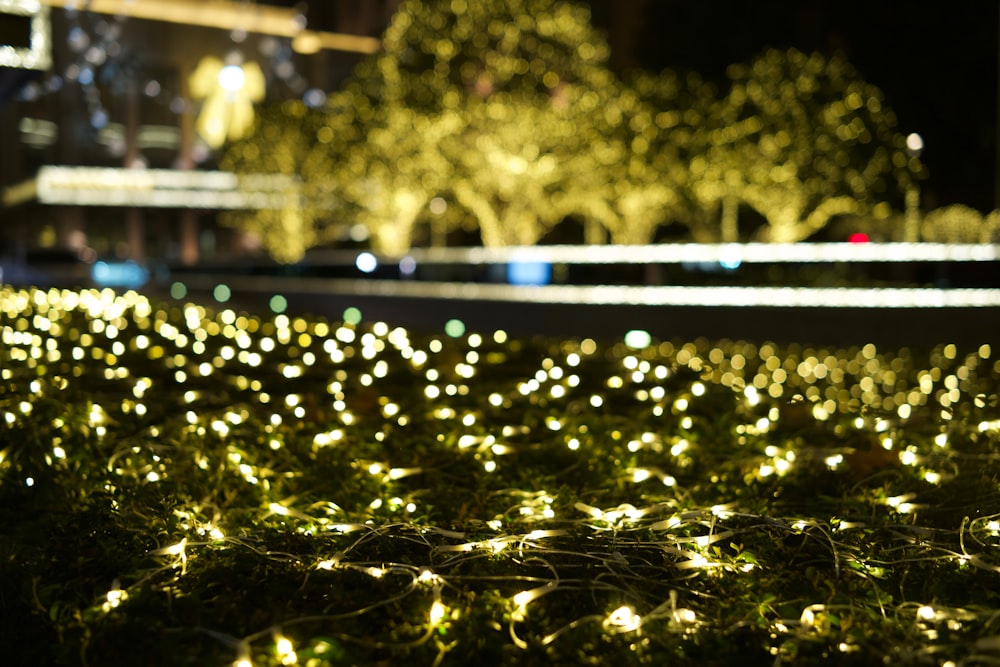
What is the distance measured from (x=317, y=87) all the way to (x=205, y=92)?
3.81 m

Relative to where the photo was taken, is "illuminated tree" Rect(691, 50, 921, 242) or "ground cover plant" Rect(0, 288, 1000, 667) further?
"illuminated tree" Rect(691, 50, 921, 242)

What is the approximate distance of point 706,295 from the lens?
39.2 feet

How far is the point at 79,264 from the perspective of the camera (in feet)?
109

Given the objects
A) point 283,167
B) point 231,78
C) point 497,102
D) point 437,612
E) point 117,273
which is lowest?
point 117,273

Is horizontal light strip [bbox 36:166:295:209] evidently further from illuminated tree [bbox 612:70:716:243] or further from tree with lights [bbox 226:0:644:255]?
illuminated tree [bbox 612:70:716:243]

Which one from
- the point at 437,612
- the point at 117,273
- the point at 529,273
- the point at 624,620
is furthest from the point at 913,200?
the point at 437,612

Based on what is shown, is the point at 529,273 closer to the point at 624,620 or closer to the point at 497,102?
the point at 497,102

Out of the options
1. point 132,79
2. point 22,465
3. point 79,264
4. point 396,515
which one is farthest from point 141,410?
point 132,79

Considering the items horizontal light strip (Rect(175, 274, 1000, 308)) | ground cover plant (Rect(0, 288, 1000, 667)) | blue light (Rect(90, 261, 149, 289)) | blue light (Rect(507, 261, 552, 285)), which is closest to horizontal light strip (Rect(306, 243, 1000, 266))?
blue light (Rect(507, 261, 552, 285))

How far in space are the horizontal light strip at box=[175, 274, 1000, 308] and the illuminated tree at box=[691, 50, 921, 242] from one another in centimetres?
679

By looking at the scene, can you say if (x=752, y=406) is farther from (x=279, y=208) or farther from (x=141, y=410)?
(x=279, y=208)

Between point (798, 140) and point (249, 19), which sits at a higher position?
point (249, 19)

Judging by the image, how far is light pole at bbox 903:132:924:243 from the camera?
17016 mm

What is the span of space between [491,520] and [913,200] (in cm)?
2043
